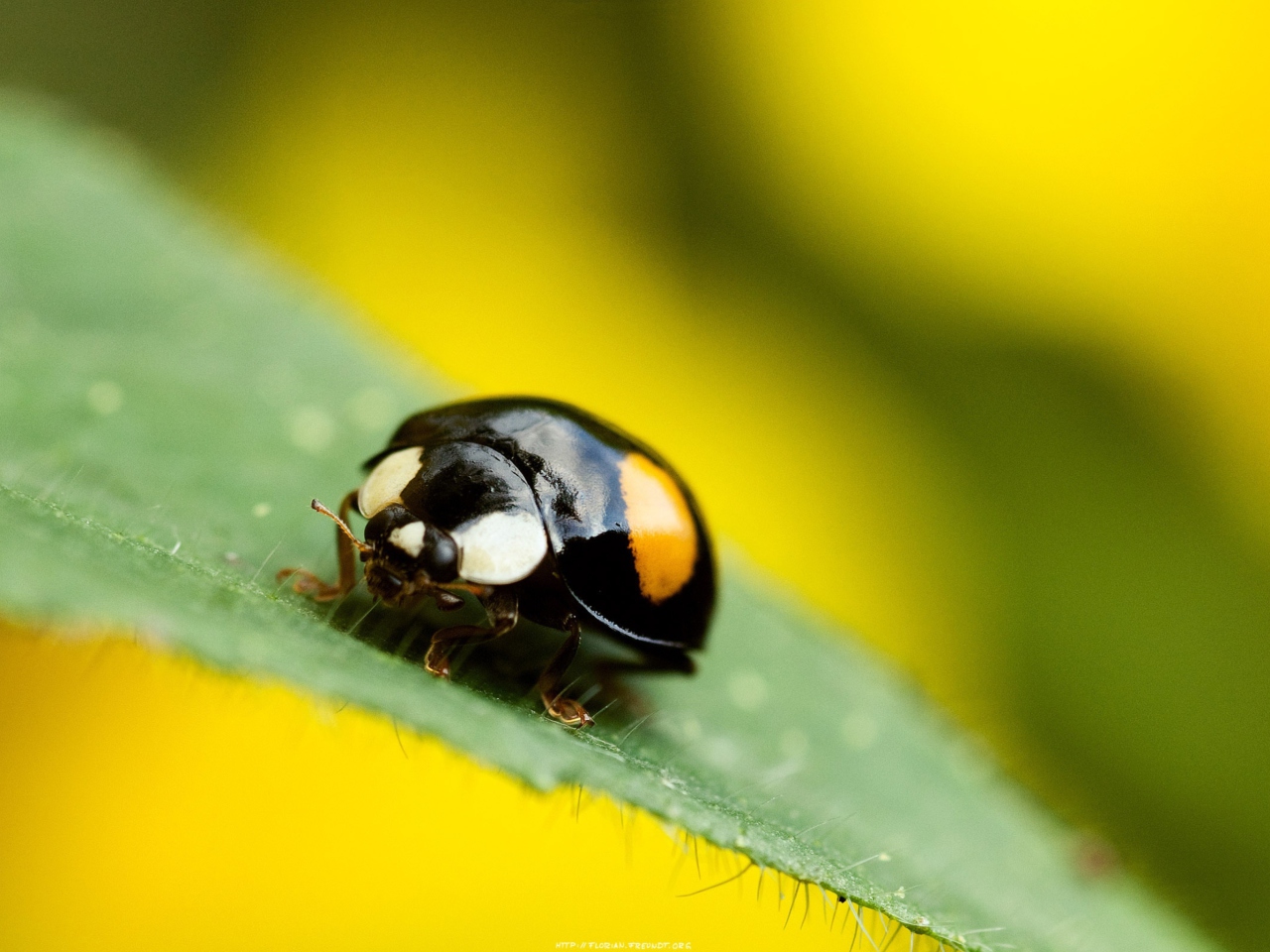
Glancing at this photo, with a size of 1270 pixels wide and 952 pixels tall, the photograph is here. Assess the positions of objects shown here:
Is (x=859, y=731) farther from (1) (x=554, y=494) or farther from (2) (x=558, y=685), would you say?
(1) (x=554, y=494)

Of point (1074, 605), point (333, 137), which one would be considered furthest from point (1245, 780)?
point (333, 137)

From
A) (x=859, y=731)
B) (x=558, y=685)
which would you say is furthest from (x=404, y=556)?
(x=859, y=731)

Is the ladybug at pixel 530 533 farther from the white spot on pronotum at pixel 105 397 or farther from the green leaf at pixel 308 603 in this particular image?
the white spot on pronotum at pixel 105 397

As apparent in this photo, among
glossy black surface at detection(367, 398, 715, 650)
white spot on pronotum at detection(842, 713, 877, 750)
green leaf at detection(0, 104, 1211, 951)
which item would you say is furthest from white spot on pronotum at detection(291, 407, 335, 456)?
white spot on pronotum at detection(842, 713, 877, 750)

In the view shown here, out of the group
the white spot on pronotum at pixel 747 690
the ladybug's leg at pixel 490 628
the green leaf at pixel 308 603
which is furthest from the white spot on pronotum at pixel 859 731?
the ladybug's leg at pixel 490 628

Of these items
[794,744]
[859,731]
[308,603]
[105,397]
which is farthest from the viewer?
[859,731]

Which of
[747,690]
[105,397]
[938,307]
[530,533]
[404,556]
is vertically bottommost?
[105,397]

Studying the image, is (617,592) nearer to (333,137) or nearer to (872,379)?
(872,379)
